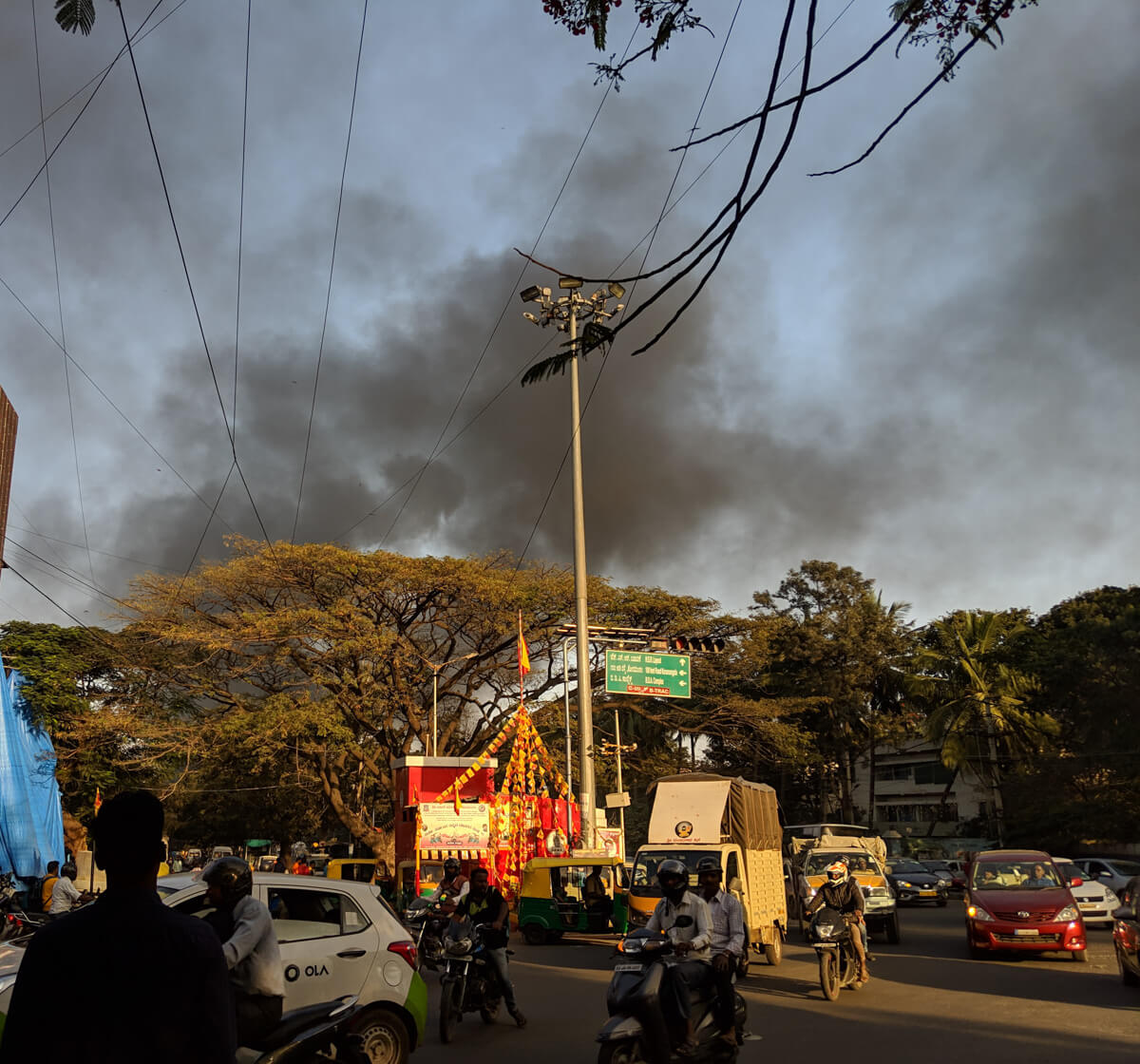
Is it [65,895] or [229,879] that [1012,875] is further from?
[229,879]

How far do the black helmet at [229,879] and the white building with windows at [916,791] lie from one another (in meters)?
53.2

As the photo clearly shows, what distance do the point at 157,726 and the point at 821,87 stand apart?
32.6 meters

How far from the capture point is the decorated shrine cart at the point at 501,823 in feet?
83.1

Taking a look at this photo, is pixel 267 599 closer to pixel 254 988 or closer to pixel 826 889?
pixel 826 889

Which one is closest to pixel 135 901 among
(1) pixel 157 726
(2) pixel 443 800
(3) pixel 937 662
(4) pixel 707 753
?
(2) pixel 443 800

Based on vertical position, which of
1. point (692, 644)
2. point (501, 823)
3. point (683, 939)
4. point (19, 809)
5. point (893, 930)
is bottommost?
point (893, 930)

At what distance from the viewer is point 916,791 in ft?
197

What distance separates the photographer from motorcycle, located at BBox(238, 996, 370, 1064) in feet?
17.1

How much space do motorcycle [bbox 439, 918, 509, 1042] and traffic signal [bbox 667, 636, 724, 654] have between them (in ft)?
42.1

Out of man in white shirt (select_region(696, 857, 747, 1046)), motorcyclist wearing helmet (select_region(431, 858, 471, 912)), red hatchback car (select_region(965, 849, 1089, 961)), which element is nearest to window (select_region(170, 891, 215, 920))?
man in white shirt (select_region(696, 857, 747, 1046))

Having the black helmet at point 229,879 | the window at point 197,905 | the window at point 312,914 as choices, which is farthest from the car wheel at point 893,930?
the black helmet at point 229,879

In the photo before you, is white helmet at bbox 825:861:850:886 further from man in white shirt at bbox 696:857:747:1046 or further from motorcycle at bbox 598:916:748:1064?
motorcycle at bbox 598:916:748:1064

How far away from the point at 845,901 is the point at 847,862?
6.45 m

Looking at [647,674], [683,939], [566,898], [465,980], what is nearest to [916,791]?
[647,674]
